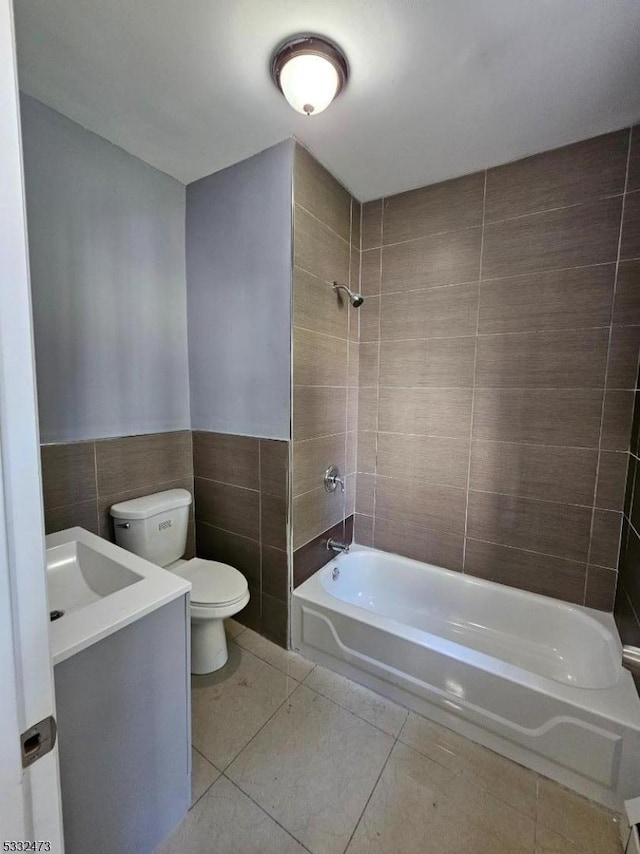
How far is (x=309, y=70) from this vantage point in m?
1.19

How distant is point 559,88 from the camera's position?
4.37ft

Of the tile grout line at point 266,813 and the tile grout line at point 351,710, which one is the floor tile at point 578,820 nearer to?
the tile grout line at point 351,710

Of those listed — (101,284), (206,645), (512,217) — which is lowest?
(206,645)

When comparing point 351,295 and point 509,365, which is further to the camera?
point 351,295

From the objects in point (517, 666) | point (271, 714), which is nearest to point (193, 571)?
point (271, 714)

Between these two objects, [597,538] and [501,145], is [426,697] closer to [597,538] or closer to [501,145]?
[597,538]

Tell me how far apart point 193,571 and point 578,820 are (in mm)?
1773

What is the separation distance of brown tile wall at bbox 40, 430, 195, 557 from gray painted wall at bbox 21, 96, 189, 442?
0.06m

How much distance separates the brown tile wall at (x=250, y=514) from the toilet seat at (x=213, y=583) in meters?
0.14

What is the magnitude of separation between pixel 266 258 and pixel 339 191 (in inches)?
26.6

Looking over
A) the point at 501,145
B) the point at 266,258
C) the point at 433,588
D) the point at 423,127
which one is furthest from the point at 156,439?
the point at 501,145

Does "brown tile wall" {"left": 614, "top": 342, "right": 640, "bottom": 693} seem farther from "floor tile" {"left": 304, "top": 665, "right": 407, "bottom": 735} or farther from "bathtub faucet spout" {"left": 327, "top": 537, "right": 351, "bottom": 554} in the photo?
"bathtub faucet spout" {"left": 327, "top": 537, "right": 351, "bottom": 554}

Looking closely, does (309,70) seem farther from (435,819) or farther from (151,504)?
(435,819)

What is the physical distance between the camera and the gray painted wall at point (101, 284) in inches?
57.9
